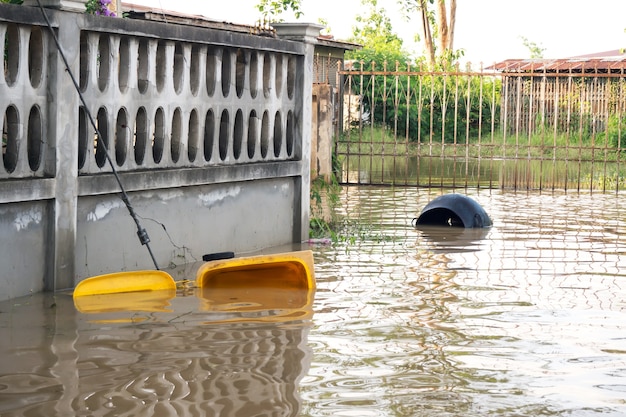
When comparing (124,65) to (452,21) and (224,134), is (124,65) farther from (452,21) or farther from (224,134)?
(452,21)

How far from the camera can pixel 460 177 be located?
22344 millimetres

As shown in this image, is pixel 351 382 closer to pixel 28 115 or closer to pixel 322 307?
pixel 322 307

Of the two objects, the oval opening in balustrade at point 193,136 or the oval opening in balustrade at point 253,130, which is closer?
the oval opening in balustrade at point 193,136

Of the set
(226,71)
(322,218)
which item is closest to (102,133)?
(226,71)

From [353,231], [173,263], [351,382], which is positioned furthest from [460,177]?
[351,382]

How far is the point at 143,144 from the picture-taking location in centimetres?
858

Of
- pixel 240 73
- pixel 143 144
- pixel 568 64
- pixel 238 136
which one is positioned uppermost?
pixel 568 64

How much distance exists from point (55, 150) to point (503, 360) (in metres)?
3.57

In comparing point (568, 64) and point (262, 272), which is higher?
point (568, 64)

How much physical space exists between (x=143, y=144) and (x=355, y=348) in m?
3.18

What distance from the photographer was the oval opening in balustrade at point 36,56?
24.6 ft

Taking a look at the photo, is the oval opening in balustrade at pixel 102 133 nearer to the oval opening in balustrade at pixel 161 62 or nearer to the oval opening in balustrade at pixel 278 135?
the oval opening in balustrade at pixel 161 62

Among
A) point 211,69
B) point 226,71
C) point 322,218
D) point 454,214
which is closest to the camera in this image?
point 211,69

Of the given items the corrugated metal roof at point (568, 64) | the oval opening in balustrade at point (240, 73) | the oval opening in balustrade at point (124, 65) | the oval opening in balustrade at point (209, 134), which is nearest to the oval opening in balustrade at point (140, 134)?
the oval opening in balustrade at point (124, 65)
